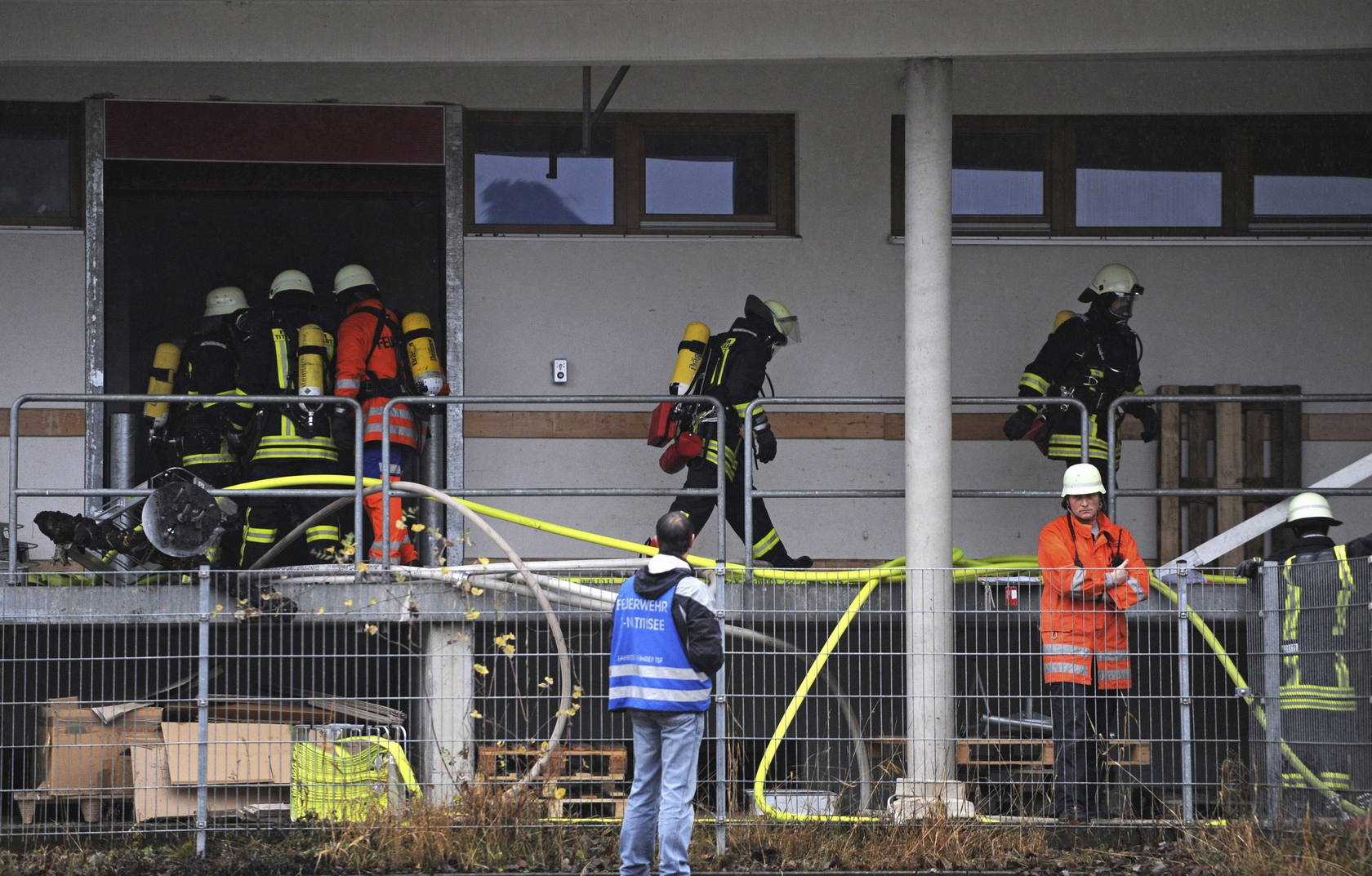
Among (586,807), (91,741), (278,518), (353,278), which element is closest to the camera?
(586,807)

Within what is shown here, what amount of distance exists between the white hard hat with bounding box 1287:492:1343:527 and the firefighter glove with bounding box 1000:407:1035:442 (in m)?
1.46

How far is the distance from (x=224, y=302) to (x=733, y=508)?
336 centimetres

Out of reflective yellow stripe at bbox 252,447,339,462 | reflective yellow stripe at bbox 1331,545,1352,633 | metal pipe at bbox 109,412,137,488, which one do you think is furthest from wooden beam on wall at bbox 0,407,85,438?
reflective yellow stripe at bbox 1331,545,1352,633

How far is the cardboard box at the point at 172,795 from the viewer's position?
7254 mm

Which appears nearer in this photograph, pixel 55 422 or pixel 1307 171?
pixel 55 422

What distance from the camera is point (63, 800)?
24.1 feet

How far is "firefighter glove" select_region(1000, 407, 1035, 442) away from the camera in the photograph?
859 cm

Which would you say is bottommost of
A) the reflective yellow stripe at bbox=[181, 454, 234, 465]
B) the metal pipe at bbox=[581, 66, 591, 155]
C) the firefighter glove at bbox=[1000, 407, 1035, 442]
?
the reflective yellow stripe at bbox=[181, 454, 234, 465]

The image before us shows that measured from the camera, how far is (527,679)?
739 centimetres

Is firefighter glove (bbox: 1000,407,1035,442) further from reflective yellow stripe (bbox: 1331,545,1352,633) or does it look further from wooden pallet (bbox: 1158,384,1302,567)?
reflective yellow stripe (bbox: 1331,545,1352,633)

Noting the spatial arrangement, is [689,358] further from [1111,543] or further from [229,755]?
[229,755]

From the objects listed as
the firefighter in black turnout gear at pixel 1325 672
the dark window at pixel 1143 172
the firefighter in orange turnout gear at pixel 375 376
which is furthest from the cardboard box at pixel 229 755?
the dark window at pixel 1143 172

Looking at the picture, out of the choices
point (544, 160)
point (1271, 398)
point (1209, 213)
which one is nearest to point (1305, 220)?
point (1209, 213)

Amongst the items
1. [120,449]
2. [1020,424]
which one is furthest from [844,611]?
[120,449]
